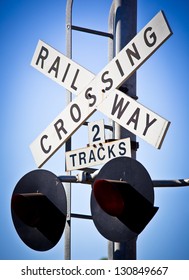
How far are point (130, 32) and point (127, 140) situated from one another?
0.92m

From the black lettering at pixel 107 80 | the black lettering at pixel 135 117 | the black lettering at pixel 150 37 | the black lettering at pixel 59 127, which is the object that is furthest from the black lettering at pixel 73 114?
the black lettering at pixel 150 37

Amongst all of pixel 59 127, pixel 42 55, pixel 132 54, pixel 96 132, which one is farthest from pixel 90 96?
pixel 42 55

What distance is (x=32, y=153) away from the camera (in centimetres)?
580

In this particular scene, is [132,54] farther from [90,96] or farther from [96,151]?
[96,151]

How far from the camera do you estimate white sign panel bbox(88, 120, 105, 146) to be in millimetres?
5332

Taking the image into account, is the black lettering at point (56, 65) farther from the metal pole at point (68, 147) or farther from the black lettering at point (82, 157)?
the black lettering at point (82, 157)

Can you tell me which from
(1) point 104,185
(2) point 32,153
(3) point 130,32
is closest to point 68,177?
(2) point 32,153

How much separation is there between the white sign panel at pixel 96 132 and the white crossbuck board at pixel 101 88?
10 cm

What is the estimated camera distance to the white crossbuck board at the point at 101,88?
489 centimetres

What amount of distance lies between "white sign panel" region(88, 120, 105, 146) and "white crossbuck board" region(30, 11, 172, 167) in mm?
98

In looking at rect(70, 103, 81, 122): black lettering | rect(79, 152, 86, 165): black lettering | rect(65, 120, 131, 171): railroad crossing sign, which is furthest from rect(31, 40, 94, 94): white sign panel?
rect(79, 152, 86, 165): black lettering
